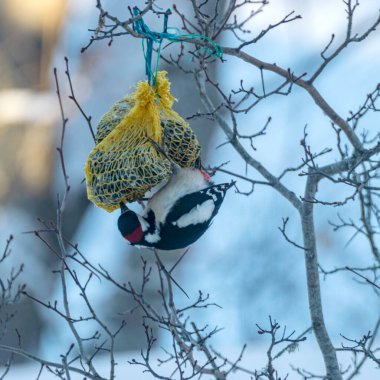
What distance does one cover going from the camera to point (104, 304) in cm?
764

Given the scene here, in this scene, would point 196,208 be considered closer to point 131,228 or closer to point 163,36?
point 131,228

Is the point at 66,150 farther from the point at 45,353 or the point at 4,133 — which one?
the point at 45,353

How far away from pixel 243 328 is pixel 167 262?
10.5 ft

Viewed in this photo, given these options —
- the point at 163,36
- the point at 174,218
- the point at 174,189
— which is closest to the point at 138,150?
the point at 174,189

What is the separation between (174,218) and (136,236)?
0.13 metres

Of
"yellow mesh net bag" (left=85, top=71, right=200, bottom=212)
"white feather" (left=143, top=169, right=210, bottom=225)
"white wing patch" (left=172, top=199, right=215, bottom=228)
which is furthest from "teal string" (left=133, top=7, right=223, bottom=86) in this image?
"white wing patch" (left=172, top=199, right=215, bottom=228)

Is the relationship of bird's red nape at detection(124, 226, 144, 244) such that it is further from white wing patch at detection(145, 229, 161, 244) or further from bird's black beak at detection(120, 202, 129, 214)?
bird's black beak at detection(120, 202, 129, 214)

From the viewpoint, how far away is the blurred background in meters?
6.59

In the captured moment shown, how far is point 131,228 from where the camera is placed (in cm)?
238

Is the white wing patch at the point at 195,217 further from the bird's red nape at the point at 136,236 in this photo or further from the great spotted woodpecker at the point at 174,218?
the bird's red nape at the point at 136,236

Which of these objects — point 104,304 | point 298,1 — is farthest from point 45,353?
point 298,1

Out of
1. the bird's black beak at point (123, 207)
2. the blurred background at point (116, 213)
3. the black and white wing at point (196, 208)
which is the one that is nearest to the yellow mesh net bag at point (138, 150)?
the bird's black beak at point (123, 207)

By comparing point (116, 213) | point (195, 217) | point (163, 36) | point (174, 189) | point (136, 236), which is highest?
point (116, 213)

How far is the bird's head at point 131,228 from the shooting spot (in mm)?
2379
